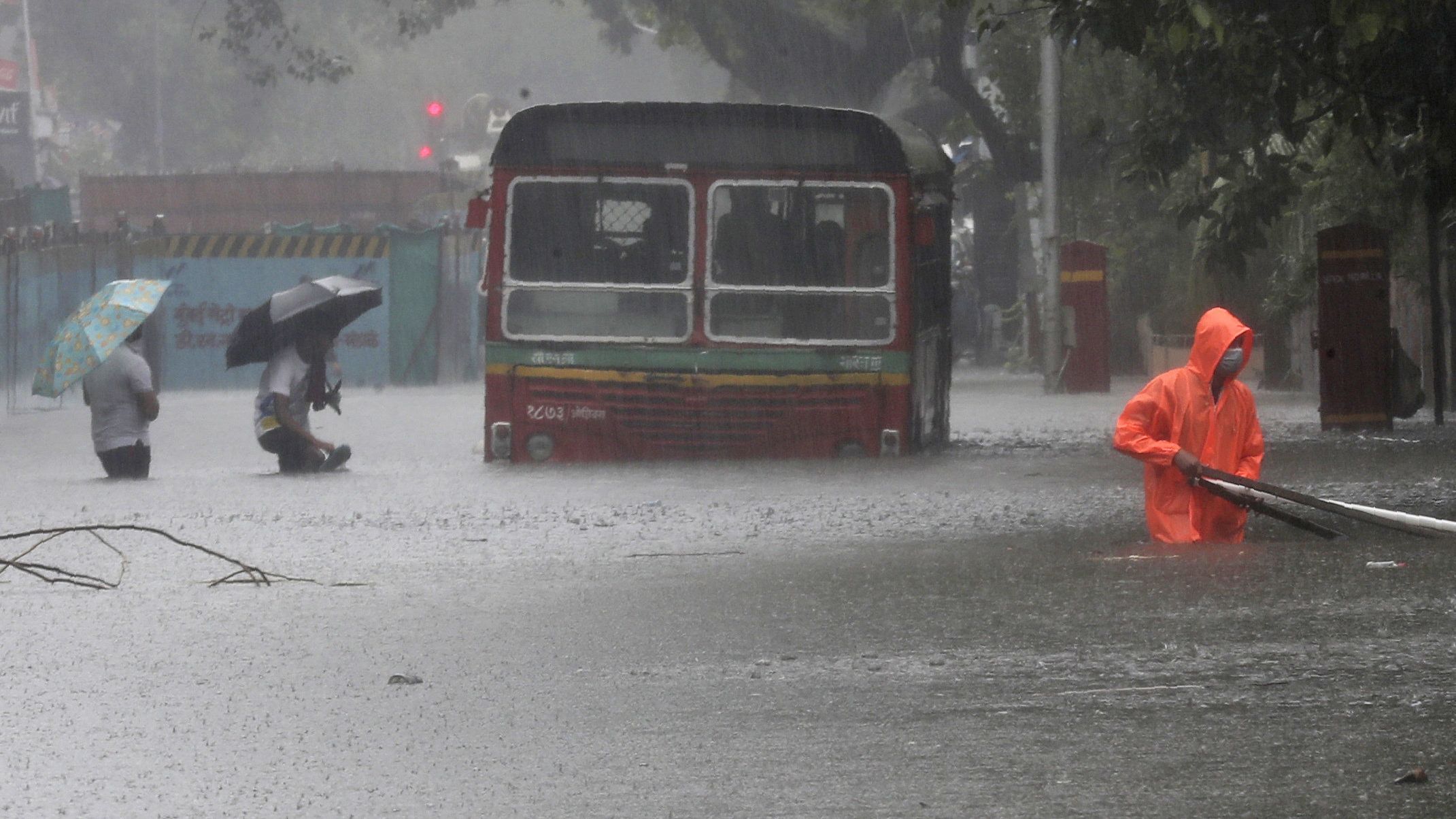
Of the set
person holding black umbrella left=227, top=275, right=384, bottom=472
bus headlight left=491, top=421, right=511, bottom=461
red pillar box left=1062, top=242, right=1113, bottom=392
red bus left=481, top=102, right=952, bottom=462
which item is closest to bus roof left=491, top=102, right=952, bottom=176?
red bus left=481, top=102, right=952, bottom=462

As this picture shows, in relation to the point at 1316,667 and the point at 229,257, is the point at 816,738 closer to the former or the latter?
the point at 1316,667

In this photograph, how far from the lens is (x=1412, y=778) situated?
557 cm

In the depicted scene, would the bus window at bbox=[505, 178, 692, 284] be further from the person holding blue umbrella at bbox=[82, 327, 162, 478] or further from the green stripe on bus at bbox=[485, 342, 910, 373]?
the person holding blue umbrella at bbox=[82, 327, 162, 478]

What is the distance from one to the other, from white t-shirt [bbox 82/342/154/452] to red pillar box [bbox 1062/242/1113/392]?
44.4 ft

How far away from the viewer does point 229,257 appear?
1277 inches

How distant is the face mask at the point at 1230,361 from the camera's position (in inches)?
400

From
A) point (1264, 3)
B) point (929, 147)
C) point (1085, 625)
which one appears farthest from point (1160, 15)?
point (1085, 625)

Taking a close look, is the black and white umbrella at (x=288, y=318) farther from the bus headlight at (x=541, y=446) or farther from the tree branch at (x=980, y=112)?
the tree branch at (x=980, y=112)

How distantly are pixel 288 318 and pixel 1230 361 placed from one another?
24.4ft

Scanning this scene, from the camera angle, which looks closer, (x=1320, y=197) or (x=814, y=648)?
(x=814, y=648)

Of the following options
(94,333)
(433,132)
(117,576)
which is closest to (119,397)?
(94,333)

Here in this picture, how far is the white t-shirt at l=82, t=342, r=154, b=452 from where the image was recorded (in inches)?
600

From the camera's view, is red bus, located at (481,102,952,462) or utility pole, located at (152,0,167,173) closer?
red bus, located at (481,102,952,462)

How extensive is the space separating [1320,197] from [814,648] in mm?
16591
